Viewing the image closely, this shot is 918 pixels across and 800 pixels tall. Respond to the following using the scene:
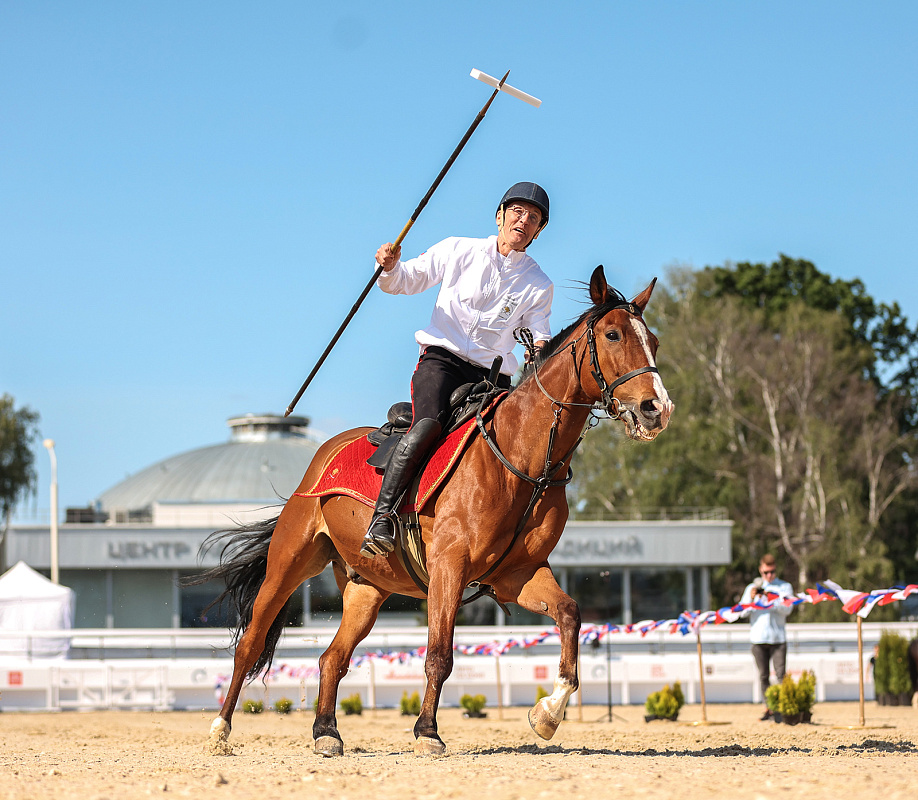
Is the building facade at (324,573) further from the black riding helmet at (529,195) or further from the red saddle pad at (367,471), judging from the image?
the black riding helmet at (529,195)

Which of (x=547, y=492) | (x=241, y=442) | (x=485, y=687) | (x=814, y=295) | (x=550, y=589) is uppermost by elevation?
(x=814, y=295)

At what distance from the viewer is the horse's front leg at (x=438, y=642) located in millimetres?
6199

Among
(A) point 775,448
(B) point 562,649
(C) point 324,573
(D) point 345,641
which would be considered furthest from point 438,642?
(A) point 775,448

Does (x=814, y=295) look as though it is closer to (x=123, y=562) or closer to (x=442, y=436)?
(x=123, y=562)

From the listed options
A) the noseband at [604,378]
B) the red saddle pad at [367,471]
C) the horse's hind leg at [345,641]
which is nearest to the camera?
the noseband at [604,378]

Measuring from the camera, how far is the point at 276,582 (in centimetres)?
798

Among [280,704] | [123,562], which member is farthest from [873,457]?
[280,704]

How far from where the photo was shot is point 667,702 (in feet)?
47.3

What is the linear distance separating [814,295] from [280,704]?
40.6m

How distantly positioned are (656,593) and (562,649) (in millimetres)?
33346

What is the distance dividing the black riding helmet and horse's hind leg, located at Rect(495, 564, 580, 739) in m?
2.30

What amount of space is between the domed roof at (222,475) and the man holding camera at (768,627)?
99.3 feet

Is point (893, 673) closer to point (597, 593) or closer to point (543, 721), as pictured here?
point (543, 721)

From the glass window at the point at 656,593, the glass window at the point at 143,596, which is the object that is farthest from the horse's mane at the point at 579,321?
the glass window at the point at 656,593
